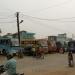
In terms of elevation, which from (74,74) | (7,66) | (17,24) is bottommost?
(74,74)

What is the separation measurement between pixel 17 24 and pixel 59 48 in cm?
1335

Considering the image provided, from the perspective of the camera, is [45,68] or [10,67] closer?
[10,67]

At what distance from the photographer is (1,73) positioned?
10.0 meters

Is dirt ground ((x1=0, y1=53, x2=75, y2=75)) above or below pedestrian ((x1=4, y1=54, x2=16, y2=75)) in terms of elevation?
below

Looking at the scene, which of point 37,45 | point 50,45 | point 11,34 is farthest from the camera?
point 11,34

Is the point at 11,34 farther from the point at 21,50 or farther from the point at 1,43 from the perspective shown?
the point at 21,50

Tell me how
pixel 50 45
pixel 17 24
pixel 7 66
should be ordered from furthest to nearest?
pixel 50 45, pixel 17 24, pixel 7 66

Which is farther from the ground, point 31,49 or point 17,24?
point 17,24

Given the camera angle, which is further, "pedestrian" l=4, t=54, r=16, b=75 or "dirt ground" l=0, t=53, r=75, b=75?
"dirt ground" l=0, t=53, r=75, b=75

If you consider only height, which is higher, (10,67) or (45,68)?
(10,67)

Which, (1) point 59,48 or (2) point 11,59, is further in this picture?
(1) point 59,48

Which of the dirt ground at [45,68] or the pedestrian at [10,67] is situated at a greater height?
the pedestrian at [10,67]

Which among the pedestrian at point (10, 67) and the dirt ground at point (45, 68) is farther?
the dirt ground at point (45, 68)

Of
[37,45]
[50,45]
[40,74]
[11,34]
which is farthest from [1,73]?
[11,34]
